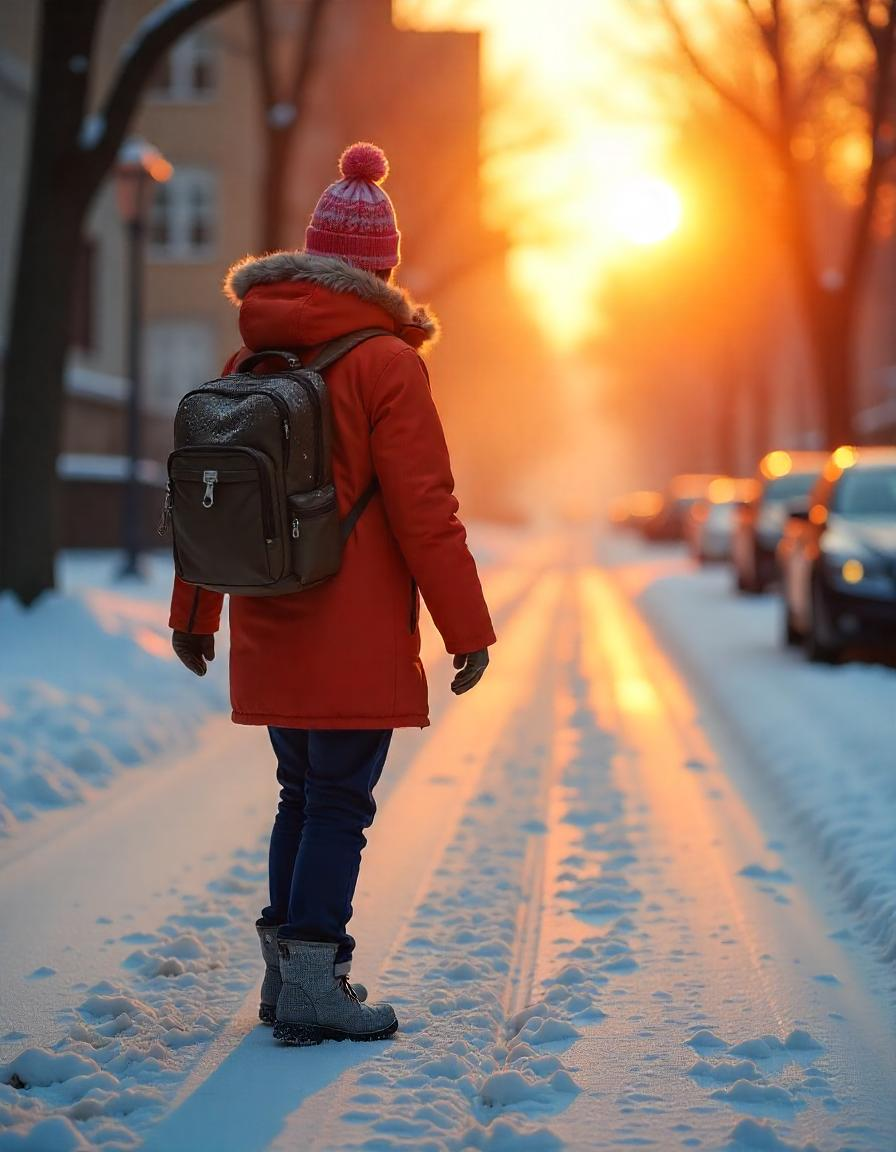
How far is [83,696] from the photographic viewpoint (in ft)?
31.9

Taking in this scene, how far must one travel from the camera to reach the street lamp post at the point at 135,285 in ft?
61.1

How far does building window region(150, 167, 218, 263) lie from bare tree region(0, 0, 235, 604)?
27400mm

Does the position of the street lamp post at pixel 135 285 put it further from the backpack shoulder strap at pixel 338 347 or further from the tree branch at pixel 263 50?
the backpack shoulder strap at pixel 338 347

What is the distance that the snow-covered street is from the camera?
3725 millimetres

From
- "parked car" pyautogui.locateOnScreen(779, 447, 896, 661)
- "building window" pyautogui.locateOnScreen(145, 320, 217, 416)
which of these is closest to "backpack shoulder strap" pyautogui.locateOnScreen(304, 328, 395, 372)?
"parked car" pyautogui.locateOnScreen(779, 447, 896, 661)

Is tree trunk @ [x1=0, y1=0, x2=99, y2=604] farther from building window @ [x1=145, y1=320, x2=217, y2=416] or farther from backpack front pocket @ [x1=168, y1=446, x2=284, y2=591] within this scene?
building window @ [x1=145, y1=320, x2=217, y2=416]

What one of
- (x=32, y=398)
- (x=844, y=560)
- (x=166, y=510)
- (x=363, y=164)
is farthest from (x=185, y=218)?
(x=166, y=510)

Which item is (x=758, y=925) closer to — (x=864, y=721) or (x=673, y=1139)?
(x=673, y=1139)

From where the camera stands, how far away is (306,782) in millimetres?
4289

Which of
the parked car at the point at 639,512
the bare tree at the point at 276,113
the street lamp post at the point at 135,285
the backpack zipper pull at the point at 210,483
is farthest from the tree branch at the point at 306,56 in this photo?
the parked car at the point at 639,512

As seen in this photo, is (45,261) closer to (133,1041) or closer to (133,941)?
(133,941)

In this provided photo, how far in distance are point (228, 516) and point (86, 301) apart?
88.7 ft

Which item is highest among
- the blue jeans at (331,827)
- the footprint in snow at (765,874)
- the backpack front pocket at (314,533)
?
the backpack front pocket at (314,533)

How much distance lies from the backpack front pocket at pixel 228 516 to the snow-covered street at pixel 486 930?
1112 millimetres
